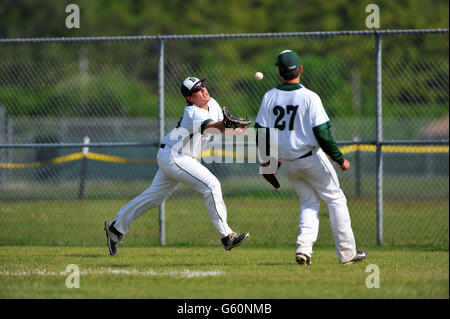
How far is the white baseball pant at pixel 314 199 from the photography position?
761 cm

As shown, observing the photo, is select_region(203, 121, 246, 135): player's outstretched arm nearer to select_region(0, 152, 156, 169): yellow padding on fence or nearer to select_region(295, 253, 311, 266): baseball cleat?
select_region(295, 253, 311, 266): baseball cleat

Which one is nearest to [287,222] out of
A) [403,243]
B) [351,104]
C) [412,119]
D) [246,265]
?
[403,243]

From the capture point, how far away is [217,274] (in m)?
7.15

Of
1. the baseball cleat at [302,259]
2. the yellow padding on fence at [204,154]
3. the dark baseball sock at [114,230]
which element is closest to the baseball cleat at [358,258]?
the baseball cleat at [302,259]

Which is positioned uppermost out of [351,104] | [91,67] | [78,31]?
[78,31]

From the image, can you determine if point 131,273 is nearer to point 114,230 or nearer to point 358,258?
Result: point 114,230

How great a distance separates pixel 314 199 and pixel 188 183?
4.87 feet

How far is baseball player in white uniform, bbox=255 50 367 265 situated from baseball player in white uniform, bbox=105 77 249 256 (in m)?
0.72

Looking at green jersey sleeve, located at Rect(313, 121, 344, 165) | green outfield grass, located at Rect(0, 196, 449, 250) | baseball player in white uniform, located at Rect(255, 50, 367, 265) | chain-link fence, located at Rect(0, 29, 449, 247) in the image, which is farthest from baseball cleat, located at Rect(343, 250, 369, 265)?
green outfield grass, located at Rect(0, 196, 449, 250)

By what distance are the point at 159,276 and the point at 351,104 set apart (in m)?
30.6

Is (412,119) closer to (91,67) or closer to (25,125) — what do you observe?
(25,125)

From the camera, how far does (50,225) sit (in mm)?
12148

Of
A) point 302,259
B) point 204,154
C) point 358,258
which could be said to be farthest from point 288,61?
point 204,154

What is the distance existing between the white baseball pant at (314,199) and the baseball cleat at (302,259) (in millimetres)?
40
